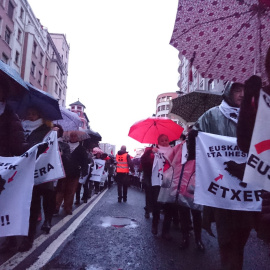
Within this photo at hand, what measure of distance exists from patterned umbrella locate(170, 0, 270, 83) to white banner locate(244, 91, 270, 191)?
4.02ft

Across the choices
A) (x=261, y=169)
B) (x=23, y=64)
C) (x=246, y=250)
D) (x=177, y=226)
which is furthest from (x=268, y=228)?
(x=23, y=64)

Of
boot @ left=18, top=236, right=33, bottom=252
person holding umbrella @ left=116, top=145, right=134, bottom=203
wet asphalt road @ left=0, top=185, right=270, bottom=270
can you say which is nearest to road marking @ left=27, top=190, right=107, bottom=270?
wet asphalt road @ left=0, top=185, right=270, bottom=270

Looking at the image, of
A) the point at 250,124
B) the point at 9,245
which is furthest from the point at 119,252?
the point at 250,124

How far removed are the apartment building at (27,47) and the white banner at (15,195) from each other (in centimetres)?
2841

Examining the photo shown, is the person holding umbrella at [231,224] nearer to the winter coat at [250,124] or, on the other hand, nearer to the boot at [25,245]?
the winter coat at [250,124]

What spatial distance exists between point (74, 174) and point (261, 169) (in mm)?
5540

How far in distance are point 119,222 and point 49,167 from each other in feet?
9.07

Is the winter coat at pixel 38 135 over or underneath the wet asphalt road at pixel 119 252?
over

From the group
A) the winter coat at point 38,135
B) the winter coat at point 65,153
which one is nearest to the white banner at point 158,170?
the winter coat at point 65,153

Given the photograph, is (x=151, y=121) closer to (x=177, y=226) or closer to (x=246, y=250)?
(x=177, y=226)

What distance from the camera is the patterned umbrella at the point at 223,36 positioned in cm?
282

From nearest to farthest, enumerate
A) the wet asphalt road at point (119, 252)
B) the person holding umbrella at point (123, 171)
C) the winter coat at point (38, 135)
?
the wet asphalt road at point (119, 252), the winter coat at point (38, 135), the person holding umbrella at point (123, 171)

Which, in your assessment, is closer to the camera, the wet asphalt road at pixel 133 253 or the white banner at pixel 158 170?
the wet asphalt road at pixel 133 253

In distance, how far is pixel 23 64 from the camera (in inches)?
1364
